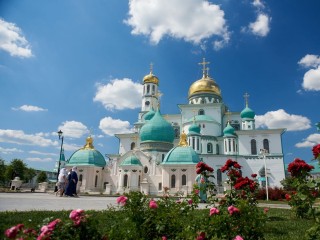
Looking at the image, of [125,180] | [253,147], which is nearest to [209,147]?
[253,147]

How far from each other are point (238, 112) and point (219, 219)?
47.8 meters

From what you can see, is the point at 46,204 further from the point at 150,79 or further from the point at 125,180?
the point at 150,79

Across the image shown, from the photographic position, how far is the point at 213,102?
49281mm

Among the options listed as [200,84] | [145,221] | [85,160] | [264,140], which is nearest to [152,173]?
[85,160]

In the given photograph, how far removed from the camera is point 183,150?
3225 cm

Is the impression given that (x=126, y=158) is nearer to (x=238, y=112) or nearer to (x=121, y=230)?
(x=238, y=112)

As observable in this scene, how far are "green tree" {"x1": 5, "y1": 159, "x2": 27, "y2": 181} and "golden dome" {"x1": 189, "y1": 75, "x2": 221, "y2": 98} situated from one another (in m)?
37.3

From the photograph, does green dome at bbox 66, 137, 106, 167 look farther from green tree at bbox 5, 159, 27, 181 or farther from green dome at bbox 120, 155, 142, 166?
green tree at bbox 5, 159, 27, 181

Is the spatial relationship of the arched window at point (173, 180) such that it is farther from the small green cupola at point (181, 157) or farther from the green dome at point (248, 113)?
the green dome at point (248, 113)

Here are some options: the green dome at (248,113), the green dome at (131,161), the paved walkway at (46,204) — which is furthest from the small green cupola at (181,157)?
the paved walkway at (46,204)

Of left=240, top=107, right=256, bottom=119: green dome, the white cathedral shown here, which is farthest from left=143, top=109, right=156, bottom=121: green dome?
left=240, top=107, right=256, bottom=119: green dome

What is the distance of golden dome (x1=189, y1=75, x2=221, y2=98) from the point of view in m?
50.0

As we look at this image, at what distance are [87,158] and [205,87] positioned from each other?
1050 inches

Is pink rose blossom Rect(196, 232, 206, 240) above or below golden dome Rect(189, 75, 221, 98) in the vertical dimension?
below
